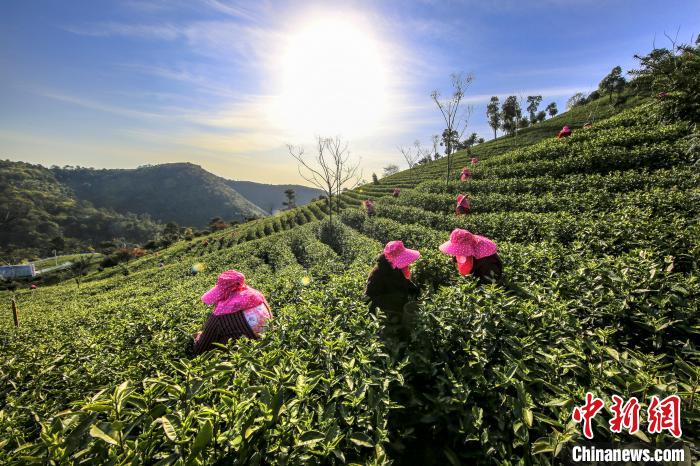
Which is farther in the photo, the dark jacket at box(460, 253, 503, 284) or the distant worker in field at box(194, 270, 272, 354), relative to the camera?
the dark jacket at box(460, 253, 503, 284)

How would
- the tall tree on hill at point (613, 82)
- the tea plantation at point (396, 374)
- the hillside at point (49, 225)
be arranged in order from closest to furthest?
the tea plantation at point (396, 374) → the tall tree on hill at point (613, 82) → the hillside at point (49, 225)

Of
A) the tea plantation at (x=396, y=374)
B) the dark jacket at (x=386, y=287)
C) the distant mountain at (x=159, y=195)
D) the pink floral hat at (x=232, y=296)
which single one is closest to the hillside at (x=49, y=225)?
the distant mountain at (x=159, y=195)

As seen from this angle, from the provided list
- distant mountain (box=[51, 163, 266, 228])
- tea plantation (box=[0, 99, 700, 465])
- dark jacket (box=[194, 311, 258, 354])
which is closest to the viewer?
tea plantation (box=[0, 99, 700, 465])

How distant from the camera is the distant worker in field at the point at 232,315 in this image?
3.92m

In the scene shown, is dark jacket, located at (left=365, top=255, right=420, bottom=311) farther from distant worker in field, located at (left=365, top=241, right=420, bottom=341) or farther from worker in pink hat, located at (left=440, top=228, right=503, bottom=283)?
worker in pink hat, located at (left=440, top=228, right=503, bottom=283)

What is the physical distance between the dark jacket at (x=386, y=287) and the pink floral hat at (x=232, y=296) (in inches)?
66.3

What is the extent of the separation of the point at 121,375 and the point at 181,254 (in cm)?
4179

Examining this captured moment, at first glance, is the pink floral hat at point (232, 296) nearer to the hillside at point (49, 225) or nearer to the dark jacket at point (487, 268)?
the dark jacket at point (487, 268)

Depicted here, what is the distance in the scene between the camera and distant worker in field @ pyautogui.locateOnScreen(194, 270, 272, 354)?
392 cm

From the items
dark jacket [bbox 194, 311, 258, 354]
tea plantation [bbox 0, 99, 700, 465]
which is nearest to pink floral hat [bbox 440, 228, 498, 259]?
tea plantation [bbox 0, 99, 700, 465]

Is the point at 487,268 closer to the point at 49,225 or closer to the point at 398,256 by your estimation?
the point at 398,256

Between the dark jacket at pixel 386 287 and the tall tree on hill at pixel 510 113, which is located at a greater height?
the tall tree on hill at pixel 510 113

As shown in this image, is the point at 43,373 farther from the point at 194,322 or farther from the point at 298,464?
the point at 298,464

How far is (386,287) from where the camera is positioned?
469 centimetres
